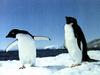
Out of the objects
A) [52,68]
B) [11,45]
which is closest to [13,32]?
[11,45]

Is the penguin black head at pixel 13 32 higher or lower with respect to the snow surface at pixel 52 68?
higher

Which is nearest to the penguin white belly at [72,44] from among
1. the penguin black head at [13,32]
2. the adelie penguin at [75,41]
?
the adelie penguin at [75,41]

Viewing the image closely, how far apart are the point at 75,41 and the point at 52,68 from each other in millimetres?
301

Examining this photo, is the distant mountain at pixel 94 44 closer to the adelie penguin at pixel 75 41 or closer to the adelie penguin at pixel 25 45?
the adelie penguin at pixel 75 41

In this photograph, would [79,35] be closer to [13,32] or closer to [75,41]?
[75,41]

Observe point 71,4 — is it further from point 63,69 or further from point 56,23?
point 63,69

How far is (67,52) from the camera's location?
3529 mm

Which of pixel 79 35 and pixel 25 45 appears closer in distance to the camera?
pixel 79 35

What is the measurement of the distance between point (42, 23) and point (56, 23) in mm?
127

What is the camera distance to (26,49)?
359 cm

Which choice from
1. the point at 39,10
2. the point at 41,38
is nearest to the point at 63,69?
the point at 41,38

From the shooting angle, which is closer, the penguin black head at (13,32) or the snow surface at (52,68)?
the snow surface at (52,68)

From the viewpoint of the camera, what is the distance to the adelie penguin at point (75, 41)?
11.4 feet

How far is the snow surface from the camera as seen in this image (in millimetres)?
3336
